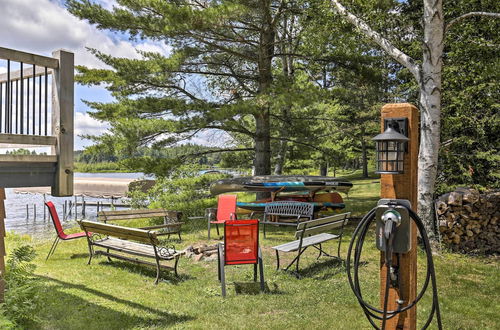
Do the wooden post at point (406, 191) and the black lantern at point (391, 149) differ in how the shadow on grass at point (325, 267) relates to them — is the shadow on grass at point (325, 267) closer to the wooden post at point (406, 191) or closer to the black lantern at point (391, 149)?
the wooden post at point (406, 191)

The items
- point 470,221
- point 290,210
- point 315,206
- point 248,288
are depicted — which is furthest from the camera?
point 315,206

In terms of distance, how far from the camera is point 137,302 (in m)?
5.09

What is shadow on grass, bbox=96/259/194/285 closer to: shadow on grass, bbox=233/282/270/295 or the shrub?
shadow on grass, bbox=233/282/270/295

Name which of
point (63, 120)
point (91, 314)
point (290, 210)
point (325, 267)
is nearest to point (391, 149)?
point (63, 120)

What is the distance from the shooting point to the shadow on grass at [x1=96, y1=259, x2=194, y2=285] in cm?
612

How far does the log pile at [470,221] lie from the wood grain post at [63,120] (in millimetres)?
6415

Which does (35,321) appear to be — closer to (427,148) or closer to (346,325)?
(346,325)

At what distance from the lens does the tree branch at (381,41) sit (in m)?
7.46

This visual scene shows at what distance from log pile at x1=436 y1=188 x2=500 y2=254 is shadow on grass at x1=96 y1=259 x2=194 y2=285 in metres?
4.80

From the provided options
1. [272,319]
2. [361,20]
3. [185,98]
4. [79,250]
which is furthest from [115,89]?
[272,319]

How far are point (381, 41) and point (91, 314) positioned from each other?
679cm

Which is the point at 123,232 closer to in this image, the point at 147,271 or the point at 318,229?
the point at 147,271

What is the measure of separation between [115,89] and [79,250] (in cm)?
593

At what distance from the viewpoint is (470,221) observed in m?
7.47
